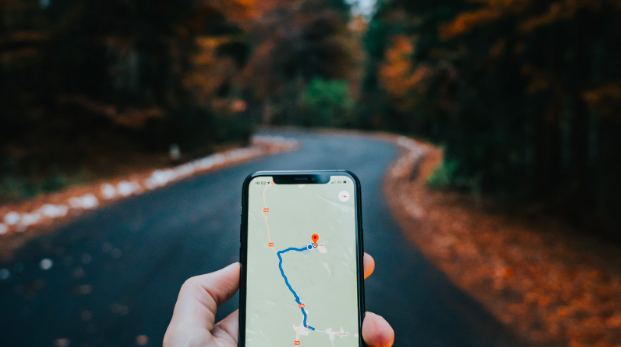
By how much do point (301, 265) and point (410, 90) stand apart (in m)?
12.4

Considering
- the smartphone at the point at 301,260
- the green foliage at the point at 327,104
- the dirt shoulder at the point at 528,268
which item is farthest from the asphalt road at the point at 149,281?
the green foliage at the point at 327,104

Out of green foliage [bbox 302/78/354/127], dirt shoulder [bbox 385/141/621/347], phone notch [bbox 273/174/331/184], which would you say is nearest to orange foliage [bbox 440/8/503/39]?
dirt shoulder [bbox 385/141/621/347]

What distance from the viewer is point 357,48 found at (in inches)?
1775

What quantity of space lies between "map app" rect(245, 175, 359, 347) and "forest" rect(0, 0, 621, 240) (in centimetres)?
461

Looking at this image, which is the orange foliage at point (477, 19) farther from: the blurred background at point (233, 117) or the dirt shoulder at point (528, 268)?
the dirt shoulder at point (528, 268)

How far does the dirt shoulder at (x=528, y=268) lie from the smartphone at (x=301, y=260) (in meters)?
2.90

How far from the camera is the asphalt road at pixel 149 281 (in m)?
3.65

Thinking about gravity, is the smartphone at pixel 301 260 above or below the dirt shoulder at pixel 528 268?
above

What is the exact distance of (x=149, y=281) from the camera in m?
4.61

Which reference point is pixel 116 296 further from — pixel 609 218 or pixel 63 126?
pixel 63 126

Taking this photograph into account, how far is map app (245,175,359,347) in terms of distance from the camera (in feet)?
5.56

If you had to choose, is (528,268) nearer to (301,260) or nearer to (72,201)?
(301,260)

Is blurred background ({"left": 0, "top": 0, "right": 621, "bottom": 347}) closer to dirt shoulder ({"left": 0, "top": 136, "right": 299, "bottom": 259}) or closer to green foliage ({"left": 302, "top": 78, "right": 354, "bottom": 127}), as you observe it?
dirt shoulder ({"left": 0, "top": 136, "right": 299, "bottom": 259})

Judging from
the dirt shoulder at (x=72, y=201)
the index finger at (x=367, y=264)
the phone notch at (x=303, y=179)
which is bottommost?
the dirt shoulder at (x=72, y=201)
